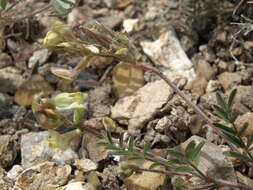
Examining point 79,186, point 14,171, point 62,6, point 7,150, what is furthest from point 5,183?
point 62,6

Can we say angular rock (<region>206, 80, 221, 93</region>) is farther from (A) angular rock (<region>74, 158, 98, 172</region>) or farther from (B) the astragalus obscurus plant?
(A) angular rock (<region>74, 158, 98, 172</region>)

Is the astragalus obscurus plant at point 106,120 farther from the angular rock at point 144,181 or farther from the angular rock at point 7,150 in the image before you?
the angular rock at point 7,150

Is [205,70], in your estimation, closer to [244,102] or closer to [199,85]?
[199,85]

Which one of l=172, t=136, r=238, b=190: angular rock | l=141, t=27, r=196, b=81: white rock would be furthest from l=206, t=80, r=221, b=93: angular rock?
l=172, t=136, r=238, b=190: angular rock

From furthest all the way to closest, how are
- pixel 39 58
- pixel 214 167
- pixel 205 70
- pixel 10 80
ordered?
1. pixel 39 58
2. pixel 10 80
3. pixel 205 70
4. pixel 214 167

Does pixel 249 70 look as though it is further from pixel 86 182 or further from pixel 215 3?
pixel 86 182

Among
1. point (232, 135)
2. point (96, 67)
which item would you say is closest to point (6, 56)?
point (96, 67)

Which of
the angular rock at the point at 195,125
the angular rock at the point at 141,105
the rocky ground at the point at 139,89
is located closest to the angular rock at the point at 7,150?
the rocky ground at the point at 139,89
